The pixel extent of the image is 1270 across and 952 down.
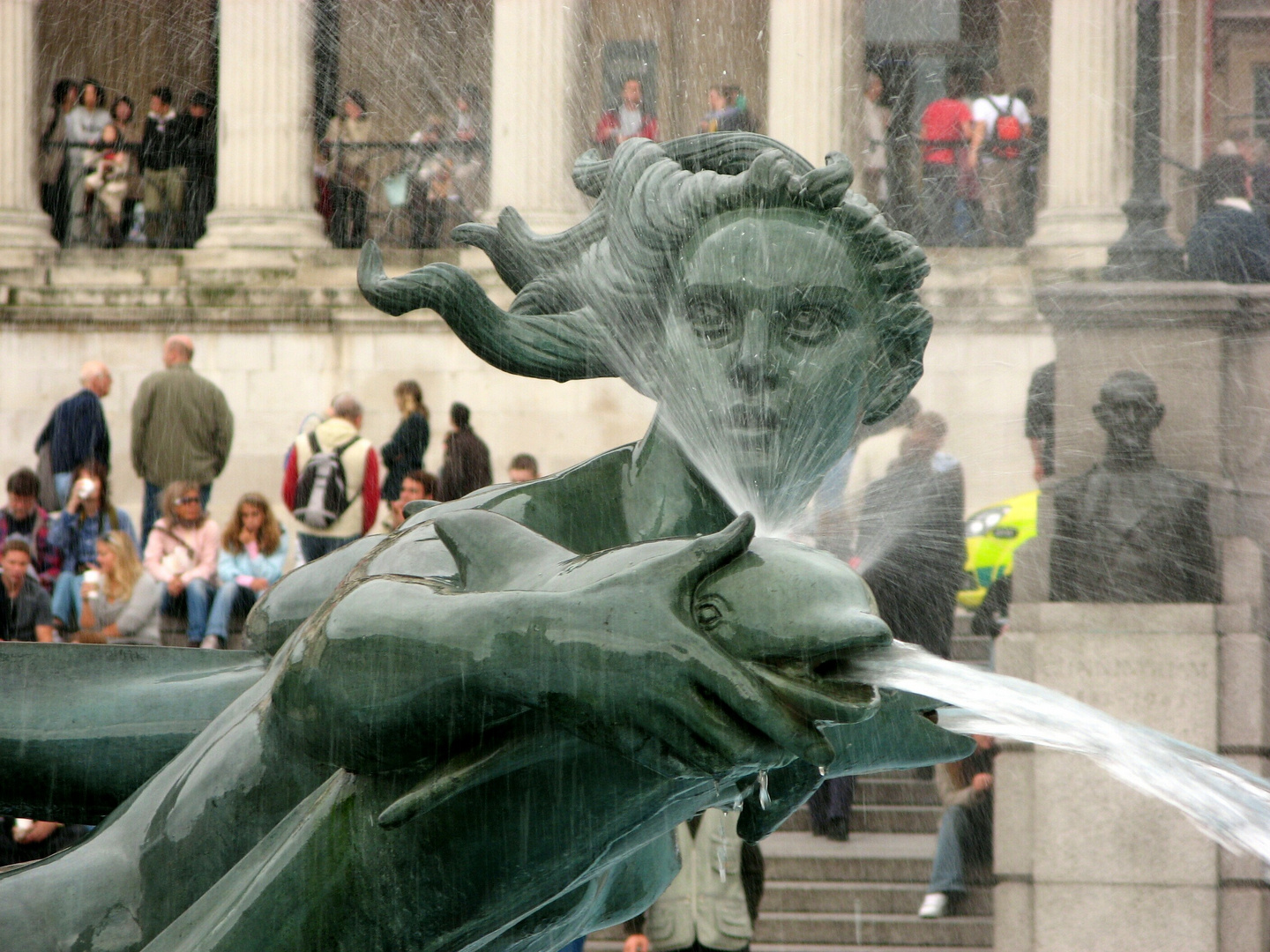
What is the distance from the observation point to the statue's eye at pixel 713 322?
2383 mm

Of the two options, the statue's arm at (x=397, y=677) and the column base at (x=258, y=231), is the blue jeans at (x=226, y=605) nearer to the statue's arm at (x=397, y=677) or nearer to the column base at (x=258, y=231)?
the statue's arm at (x=397, y=677)

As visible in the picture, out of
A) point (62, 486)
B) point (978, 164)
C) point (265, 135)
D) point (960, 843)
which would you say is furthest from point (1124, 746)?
point (265, 135)

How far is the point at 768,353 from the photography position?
2.35 m

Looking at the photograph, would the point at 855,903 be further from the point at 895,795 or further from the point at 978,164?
the point at 978,164

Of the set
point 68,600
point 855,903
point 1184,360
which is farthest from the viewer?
point 68,600

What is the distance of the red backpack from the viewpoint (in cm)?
1630

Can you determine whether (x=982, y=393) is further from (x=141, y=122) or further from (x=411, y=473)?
(x=141, y=122)

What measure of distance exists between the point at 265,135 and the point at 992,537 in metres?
14.7

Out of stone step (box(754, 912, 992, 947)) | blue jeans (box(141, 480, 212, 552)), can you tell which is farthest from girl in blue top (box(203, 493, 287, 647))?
stone step (box(754, 912, 992, 947))

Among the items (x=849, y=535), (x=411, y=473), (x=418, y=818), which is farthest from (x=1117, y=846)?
(x=418, y=818)

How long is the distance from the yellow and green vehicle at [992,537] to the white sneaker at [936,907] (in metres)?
1.73

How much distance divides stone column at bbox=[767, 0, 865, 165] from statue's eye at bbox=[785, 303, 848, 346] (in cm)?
1835

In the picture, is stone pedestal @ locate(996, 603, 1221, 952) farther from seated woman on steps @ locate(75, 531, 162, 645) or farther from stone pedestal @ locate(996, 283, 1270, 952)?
seated woman on steps @ locate(75, 531, 162, 645)

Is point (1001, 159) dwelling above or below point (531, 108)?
below
